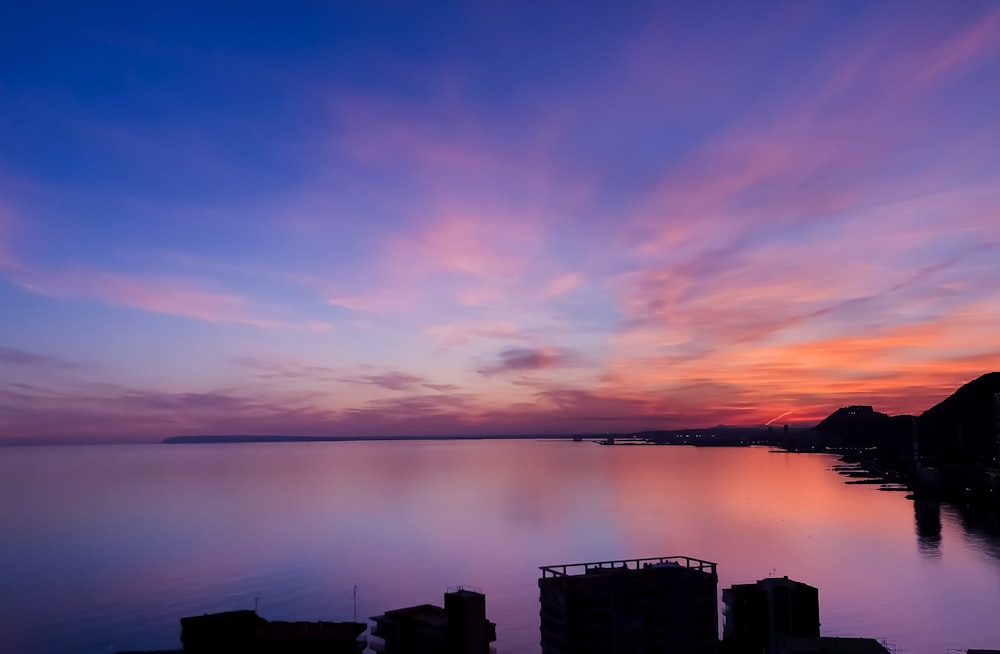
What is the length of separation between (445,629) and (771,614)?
109 feet

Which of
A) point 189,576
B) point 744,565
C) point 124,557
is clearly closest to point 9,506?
point 124,557

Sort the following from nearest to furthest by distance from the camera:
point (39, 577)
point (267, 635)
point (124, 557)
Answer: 1. point (267, 635)
2. point (39, 577)
3. point (124, 557)

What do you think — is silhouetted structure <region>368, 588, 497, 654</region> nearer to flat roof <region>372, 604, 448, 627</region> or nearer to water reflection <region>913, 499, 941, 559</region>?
Answer: flat roof <region>372, 604, 448, 627</region>

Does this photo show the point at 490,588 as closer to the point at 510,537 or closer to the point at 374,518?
the point at 510,537

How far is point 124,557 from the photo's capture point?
116 meters

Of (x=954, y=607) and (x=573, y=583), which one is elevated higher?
(x=573, y=583)

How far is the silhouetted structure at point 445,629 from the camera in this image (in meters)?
58.4

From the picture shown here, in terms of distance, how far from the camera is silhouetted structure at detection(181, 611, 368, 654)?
193 feet

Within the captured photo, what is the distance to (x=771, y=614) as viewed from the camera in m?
72.6

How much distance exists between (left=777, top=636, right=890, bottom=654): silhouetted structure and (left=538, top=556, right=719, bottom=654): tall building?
11647 millimetres

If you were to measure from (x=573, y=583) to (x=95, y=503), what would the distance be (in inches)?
6825

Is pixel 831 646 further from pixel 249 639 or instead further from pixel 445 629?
pixel 249 639

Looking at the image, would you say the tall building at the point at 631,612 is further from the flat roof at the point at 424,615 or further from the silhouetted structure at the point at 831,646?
the silhouetted structure at the point at 831,646

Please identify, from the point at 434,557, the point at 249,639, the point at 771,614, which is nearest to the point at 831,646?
the point at 771,614
